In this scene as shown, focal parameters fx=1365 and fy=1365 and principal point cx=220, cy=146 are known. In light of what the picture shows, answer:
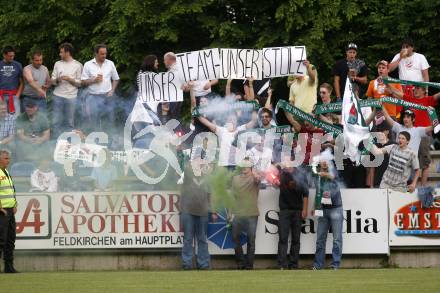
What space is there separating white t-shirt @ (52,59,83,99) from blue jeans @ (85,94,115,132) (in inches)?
13.7

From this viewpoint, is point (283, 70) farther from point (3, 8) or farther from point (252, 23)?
point (3, 8)

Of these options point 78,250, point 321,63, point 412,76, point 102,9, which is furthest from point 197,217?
point 102,9

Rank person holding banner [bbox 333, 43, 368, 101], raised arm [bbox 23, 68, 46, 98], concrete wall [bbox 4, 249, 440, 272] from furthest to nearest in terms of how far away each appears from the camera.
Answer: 1. person holding banner [bbox 333, 43, 368, 101]
2. raised arm [bbox 23, 68, 46, 98]
3. concrete wall [bbox 4, 249, 440, 272]

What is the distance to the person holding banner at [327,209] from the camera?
24391mm

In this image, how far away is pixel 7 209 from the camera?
948 inches

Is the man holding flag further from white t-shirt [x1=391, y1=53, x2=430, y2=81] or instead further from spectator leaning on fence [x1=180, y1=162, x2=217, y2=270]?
spectator leaning on fence [x1=180, y1=162, x2=217, y2=270]

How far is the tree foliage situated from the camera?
3069 centimetres

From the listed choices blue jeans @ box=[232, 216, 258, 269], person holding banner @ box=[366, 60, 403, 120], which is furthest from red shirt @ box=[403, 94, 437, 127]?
blue jeans @ box=[232, 216, 258, 269]

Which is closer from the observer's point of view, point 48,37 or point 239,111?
point 239,111

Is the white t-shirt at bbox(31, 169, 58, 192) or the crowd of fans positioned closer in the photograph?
the crowd of fans

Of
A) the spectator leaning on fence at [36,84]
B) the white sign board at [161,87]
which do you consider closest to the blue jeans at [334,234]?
the white sign board at [161,87]

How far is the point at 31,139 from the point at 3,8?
369 inches

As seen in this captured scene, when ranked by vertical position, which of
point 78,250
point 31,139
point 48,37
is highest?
point 48,37

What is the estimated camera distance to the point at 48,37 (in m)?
33.6
